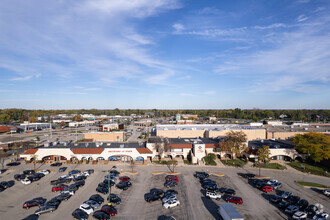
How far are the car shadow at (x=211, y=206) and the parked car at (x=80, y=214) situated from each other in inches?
568

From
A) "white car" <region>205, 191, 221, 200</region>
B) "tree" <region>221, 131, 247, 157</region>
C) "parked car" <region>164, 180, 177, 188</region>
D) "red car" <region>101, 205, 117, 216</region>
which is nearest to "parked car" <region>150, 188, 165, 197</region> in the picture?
"parked car" <region>164, 180, 177, 188</region>

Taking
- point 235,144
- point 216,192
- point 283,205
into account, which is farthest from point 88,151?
point 283,205

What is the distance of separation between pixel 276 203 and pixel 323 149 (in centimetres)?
2341

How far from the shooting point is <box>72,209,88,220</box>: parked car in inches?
783

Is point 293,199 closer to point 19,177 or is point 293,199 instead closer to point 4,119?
point 19,177

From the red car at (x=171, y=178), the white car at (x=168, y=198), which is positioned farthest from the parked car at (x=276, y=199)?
the red car at (x=171, y=178)

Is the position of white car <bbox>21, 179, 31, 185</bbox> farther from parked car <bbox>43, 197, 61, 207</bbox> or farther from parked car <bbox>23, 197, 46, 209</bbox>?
parked car <bbox>43, 197, 61, 207</bbox>

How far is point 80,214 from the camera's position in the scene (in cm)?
2017

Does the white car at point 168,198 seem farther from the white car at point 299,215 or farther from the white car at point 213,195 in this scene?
the white car at point 299,215

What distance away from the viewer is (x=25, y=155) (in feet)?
134

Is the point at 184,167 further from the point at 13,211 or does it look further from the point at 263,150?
the point at 13,211

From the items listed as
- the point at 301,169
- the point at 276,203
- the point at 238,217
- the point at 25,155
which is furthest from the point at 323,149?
the point at 25,155

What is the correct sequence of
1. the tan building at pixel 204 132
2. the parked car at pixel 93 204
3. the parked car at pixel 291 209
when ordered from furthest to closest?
the tan building at pixel 204 132 → the parked car at pixel 93 204 → the parked car at pixel 291 209

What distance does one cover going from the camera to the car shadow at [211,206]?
21.3m
